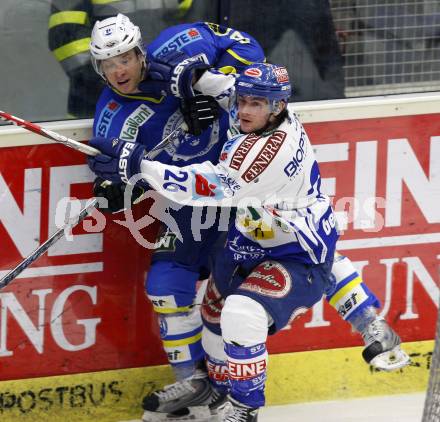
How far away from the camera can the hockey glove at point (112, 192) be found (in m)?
4.99

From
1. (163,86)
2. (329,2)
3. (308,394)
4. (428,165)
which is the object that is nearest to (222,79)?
(163,86)

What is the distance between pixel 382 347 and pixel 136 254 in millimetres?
995

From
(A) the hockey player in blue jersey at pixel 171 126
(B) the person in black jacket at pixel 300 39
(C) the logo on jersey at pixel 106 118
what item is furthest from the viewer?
(B) the person in black jacket at pixel 300 39

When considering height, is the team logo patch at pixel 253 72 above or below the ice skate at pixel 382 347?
above

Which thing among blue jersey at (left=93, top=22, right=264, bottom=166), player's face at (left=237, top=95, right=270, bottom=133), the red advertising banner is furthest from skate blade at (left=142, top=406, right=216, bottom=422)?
player's face at (left=237, top=95, right=270, bottom=133)

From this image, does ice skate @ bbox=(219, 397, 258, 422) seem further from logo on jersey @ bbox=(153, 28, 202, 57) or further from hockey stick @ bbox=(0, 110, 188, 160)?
logo on jersey @ bbox=(153, 28, 202, 57)

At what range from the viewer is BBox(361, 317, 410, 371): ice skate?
514cm

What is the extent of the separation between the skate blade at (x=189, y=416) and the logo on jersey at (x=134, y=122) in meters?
1.08

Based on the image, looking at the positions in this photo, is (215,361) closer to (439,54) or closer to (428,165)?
(428,165)

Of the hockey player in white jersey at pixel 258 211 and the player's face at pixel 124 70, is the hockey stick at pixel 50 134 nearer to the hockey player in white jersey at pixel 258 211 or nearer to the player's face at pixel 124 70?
the hockey player in white jersey at pixel 258 211

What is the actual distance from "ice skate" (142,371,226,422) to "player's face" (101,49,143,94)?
1151 millimetres

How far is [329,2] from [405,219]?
919mm

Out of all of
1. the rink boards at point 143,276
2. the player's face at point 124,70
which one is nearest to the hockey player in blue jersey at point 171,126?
the player's face at point 124,70

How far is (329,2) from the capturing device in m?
5.46
